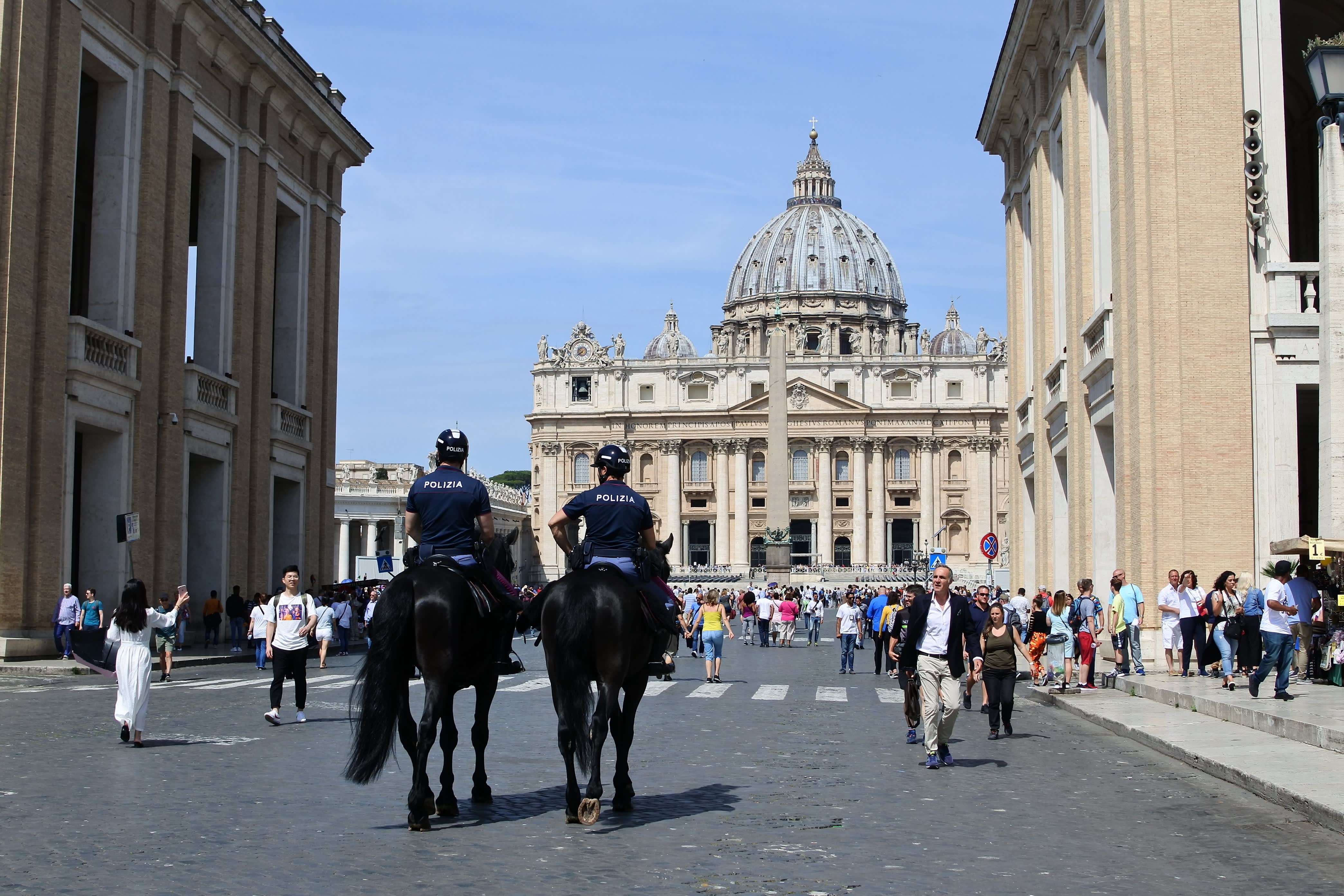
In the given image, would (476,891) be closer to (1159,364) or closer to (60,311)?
(1159,364)

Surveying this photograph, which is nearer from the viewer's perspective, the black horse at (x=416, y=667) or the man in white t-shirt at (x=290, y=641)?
the black horse at (x=416, y=667)

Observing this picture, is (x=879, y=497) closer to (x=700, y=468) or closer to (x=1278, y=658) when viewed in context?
(x=700, y=468)

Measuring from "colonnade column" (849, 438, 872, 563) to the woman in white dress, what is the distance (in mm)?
113854

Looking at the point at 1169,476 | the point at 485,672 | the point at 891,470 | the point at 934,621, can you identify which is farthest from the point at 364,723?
the point at 891,470

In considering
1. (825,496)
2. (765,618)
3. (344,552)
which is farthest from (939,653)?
(825,496)

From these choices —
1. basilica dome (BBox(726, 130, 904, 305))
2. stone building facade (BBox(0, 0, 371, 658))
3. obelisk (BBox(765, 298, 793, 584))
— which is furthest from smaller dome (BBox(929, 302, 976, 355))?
stone building facade (BBox(0, 0, 371, 658))

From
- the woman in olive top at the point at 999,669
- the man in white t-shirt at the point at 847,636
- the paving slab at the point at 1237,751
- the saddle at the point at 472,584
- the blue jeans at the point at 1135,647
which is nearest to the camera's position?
the saddle at the point at 472,584

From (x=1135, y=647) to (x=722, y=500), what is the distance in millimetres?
107549

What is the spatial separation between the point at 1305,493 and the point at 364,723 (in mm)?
20888

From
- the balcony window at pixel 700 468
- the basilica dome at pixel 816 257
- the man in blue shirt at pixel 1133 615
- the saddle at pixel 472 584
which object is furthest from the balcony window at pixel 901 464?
the saddle at pixel 472 584

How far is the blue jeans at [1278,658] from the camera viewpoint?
52.5ft

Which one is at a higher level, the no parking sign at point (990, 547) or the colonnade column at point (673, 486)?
the colonnade column at point (673, 486)

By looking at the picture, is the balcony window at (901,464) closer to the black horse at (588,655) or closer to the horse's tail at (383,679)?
the black horse at (588,655)

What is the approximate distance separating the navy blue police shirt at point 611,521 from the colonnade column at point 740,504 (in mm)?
118271
